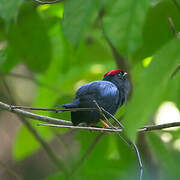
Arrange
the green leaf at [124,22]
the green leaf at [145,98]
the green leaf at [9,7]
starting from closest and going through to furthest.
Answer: the green leaf at [145,98]
the green leaf at [9,7]
the green leaf at [124,22]

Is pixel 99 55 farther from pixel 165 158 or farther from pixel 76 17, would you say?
pixel 76 17

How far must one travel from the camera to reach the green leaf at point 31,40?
3.37m

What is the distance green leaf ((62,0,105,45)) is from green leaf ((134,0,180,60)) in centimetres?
60

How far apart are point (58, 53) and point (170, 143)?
1.48 m

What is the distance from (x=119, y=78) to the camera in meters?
3.55

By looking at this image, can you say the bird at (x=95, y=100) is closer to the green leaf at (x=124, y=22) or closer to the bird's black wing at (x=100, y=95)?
the bird's black wing at (x=100, y=95)

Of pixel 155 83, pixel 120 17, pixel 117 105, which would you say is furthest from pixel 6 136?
pixel 155 83

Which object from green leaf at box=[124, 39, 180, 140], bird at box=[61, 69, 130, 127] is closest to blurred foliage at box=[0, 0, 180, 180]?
green leaf at box=[124, 39, 180, 140]

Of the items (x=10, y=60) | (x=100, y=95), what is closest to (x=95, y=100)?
(x=100, y=95)

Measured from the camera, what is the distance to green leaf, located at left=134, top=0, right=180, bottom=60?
2680 millimetres

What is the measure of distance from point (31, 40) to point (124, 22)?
4.75 feet

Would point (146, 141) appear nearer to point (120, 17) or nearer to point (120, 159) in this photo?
point (120, 159)

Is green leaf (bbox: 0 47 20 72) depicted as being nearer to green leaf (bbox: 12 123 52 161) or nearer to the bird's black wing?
green leaf (bbox: 12 123 52 161)

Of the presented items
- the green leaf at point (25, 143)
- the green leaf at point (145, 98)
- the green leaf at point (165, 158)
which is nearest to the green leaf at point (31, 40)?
the green leaf at point (25, 143)
